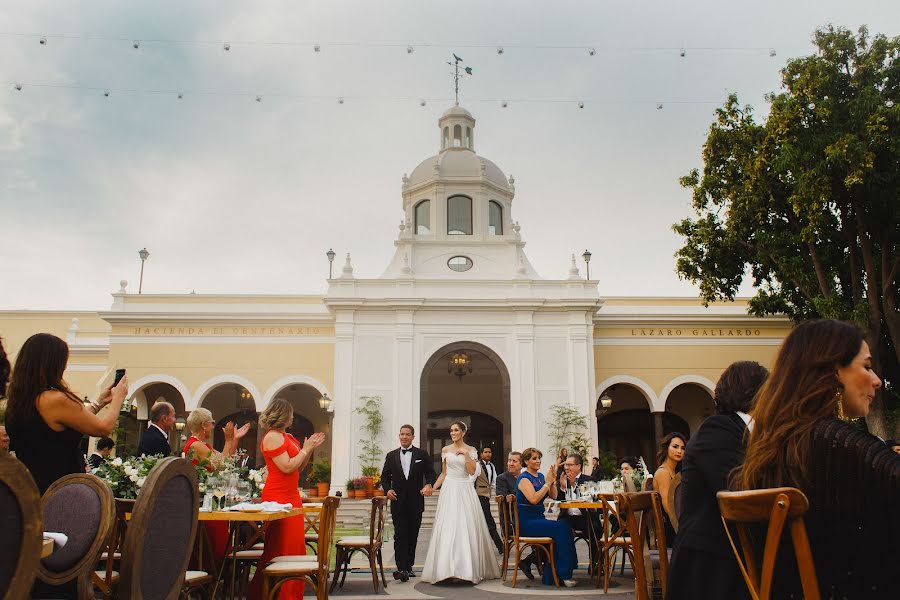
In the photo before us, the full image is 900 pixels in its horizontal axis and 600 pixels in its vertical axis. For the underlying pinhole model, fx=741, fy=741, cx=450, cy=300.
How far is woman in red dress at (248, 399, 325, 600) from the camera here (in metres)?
5.95

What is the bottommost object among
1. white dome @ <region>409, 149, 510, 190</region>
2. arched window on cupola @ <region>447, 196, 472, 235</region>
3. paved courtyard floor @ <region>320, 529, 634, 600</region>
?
paved courtyard floor @ <region>320, 529, 634, 600</region>

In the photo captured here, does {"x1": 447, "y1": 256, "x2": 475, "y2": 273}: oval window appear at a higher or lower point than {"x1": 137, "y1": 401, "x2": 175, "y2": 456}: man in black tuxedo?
higher

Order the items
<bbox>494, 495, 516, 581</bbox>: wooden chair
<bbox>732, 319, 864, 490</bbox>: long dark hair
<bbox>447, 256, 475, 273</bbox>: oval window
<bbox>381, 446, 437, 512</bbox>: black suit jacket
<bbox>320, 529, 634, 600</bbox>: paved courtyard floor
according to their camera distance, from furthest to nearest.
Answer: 1. <bbox>447, 256, 475, 273</bbox>: oval window
2. <bbox>381, 446, 437, 512</bbox>: black suit jacket
3. <bbox>494, 495, 516, 581</bbox>: wooden chair
4. <bbox>320, 529, 634, 600</bbox>: paved courtyard floor
5. <bbox>732, 319, 864, 490</bbox>: long dark hair

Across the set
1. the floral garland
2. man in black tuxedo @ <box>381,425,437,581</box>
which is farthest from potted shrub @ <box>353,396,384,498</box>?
the floral garland

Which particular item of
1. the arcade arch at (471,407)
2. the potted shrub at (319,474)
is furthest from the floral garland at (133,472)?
the arcade arch at (471,407)

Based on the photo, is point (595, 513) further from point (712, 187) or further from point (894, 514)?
point (712, 187)

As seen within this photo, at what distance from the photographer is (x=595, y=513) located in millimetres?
9305

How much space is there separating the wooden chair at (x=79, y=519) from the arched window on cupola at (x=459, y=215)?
20518mm

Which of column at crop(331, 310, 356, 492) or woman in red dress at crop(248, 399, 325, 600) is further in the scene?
column at crop(331, 310, 356, 492)

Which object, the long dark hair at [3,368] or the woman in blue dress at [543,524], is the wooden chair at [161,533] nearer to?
the long dark hair at [3,368]

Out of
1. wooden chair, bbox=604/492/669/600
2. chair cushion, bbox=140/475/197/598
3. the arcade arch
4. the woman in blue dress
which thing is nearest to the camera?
chair cushion, bbox=140/475/197/598

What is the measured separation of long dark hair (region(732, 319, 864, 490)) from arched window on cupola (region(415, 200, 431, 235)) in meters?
21.2

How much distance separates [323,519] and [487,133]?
2164 cm

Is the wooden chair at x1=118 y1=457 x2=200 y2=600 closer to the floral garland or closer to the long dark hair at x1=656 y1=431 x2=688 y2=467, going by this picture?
the floral garland
